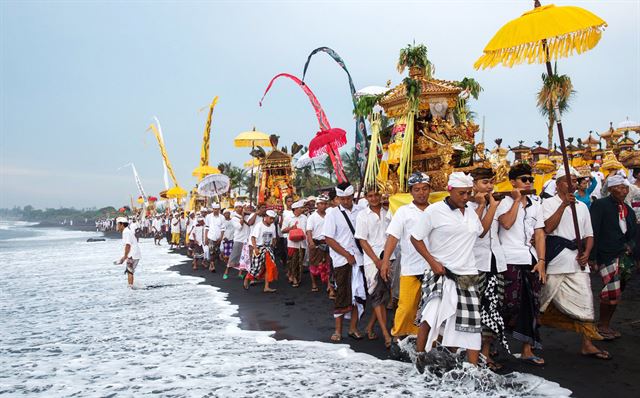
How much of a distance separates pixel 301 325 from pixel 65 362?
3151 millimetres

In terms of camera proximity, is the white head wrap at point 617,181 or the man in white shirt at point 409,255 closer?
the man in white shirt at point 409,255

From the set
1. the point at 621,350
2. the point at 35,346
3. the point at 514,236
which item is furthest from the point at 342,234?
the point at 35,346

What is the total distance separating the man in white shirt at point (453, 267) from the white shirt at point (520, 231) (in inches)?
22.6

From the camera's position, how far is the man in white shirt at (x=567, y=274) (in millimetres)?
5066

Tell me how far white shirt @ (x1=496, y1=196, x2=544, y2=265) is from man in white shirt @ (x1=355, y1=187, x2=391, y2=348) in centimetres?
144

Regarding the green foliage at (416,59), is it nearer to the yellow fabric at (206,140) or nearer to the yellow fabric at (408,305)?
the yellow fabric at (408,305)

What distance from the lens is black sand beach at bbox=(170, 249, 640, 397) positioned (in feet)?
14.6

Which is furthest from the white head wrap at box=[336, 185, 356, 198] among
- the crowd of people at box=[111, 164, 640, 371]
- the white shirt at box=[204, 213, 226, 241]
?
the white shirt at box=[204, 213, 226, 241]

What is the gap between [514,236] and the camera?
508 cm

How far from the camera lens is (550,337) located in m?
6.12

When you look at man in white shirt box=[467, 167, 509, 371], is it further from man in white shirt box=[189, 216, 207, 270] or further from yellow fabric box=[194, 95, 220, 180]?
yellow fabric box=[194, 95, 220, 180]

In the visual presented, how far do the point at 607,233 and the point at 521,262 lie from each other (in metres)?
1.48

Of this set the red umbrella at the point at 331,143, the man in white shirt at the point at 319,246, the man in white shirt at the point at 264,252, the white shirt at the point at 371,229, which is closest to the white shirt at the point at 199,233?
the man in white shirt at the point at 264,252

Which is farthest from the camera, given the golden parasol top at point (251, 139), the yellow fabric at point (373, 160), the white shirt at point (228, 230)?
the golden parasol top at point (251, 139)
